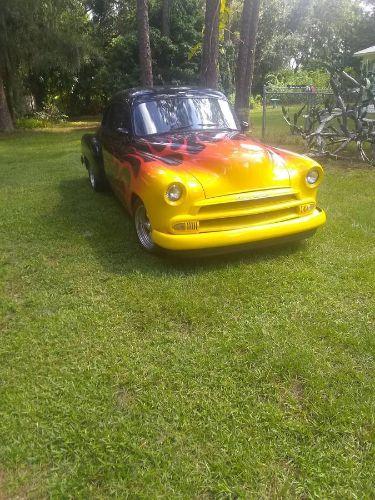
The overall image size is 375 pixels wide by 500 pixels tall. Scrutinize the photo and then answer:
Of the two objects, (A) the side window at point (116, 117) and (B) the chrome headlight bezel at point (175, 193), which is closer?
(B) the chrome headlight bezel at point (175, 193)

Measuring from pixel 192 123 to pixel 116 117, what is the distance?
120cm

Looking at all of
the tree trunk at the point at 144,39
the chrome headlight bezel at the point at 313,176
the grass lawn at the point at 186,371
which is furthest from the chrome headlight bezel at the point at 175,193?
the tree trunk at the point at 144,39

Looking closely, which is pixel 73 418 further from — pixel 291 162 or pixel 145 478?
pixel 291 162

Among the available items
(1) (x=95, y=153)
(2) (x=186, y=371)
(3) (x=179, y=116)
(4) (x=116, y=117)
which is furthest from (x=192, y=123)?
(2) (x=186, y=371)

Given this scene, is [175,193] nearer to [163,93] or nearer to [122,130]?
[122,130]

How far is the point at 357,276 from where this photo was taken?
3.81 m

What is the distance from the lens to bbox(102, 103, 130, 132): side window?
207 inches

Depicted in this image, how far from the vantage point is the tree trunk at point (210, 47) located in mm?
10005

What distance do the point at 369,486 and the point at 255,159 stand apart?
9.89 ft

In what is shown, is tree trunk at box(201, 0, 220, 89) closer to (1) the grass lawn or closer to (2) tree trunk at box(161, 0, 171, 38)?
(1) the grass lawn

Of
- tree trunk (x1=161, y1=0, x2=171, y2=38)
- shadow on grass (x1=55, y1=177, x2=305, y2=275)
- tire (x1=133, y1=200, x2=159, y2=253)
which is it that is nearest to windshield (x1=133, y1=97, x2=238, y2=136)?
tire (x1=133, y1=200, x2=159, y2=253)

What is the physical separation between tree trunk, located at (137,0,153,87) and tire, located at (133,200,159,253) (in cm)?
1081

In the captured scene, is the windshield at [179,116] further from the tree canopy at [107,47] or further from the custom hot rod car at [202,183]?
the tree canopy at [107,47]

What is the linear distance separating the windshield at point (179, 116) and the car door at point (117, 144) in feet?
0.74
